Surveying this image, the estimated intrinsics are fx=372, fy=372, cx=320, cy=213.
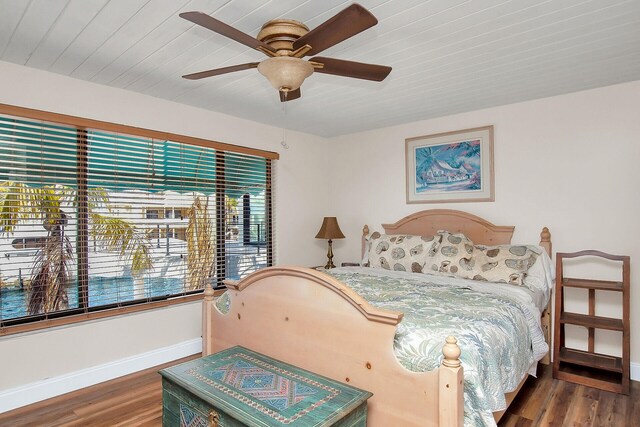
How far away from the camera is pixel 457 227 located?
365 cm

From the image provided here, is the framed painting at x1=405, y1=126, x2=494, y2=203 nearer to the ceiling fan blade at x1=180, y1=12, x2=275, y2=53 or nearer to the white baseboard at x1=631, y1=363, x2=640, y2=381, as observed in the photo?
the white baseboard at x1=631, y1=363, x2=640, y2=381

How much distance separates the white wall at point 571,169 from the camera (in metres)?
2.88

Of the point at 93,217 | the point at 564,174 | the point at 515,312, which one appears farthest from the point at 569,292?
the point at 93,217

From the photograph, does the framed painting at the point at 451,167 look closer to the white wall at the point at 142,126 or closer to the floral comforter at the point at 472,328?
the floral comforter at the point at 472,328

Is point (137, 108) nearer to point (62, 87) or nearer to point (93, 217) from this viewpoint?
point (62, 87)

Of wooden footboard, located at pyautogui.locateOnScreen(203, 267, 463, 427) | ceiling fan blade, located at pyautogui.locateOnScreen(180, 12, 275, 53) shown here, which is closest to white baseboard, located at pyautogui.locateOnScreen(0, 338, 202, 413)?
wooden footboard, located at pyautogui.locateOnScreen(203, 267, 463, 427)

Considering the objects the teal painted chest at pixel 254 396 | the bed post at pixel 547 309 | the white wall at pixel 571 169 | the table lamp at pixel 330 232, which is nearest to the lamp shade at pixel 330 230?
the table lamp at pixel 330 232

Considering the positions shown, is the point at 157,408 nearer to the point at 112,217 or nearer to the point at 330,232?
the point at 112,217

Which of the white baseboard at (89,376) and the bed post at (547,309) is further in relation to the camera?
the bed post at (547,309)

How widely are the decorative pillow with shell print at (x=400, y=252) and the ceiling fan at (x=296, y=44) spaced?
6.08ft

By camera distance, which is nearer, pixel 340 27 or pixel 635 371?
pixel 340 27

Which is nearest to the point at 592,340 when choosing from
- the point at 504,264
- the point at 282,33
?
the point at 504,264

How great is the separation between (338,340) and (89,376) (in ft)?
6.85

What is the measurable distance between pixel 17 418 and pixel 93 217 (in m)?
1.36
